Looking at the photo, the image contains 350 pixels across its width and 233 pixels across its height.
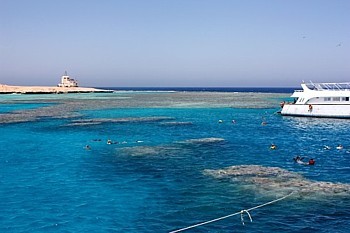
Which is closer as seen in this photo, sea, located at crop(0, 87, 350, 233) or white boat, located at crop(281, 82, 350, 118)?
sea, located at crop(0, 87, 350, 233)

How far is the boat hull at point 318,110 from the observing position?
Result: 65.8 meters

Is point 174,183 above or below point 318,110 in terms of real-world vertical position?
below

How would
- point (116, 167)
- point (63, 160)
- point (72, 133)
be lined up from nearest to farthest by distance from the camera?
point (116, 167)
point (63, 160)
point (72, 133)

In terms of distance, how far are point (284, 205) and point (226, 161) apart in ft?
38.5

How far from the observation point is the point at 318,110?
226 feet

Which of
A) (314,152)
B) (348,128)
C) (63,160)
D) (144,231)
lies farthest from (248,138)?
(144,231)

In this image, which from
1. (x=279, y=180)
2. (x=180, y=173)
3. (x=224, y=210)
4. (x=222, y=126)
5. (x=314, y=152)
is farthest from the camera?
(x=222, y=126)

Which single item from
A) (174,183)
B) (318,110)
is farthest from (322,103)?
(174,183)

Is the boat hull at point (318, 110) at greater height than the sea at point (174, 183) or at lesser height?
greater

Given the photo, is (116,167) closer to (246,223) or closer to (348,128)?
(246,223)

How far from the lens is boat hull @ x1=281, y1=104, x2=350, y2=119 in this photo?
6581 cm

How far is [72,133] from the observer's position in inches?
2087

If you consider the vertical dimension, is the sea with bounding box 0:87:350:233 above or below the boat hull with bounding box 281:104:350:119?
below

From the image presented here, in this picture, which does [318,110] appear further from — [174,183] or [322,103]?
[174,183]
